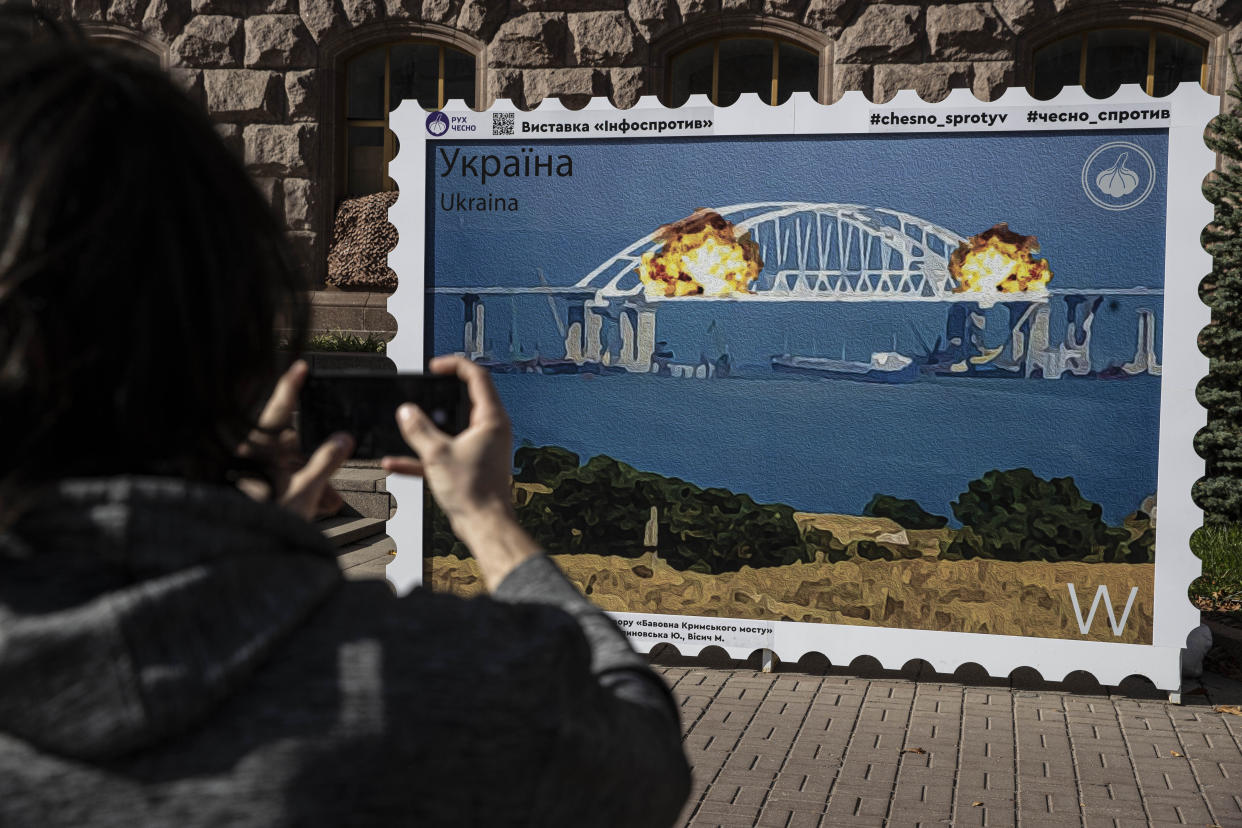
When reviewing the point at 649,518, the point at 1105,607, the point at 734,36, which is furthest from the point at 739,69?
the point at 1105,607

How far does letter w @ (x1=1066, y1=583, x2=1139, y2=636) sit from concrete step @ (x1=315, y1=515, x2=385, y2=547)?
203 inches

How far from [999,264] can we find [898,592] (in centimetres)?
164

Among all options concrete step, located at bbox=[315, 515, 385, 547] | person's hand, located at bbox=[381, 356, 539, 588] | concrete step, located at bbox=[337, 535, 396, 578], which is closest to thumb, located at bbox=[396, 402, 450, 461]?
person's hand, located at bbox=[381, 356, 539, 588]

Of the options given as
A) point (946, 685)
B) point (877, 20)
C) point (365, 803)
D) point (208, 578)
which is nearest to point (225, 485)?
point (208, 578)

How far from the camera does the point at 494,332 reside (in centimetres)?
692

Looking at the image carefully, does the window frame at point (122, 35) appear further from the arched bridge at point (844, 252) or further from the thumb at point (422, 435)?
the thumb at point (422, 435)

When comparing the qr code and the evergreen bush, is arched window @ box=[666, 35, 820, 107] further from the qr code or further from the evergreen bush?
the qr code

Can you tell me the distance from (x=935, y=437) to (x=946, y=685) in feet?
4.27

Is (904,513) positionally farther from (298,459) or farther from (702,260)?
(298,459)

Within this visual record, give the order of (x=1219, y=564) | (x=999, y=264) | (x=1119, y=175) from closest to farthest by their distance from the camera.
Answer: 1. (x=1119, y=175)
2. (x=999, y=264)
3. (x=1219, y=564)

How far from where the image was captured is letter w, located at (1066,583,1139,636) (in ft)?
20.6

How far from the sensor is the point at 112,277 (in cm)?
99

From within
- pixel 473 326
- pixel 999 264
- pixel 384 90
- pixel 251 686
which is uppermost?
pixel 384 90

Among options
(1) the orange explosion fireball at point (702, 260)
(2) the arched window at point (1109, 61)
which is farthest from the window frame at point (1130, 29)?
(1) the orange explosion fireball at point (702, 260)
